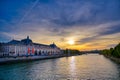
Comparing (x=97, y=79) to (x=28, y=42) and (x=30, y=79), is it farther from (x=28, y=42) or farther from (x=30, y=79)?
(x=28, y=42)

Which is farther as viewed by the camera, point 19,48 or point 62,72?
point 19,48

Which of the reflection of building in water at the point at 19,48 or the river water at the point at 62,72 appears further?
the reflection of building in water at the point at 19,48

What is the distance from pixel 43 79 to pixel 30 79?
233 centimetres

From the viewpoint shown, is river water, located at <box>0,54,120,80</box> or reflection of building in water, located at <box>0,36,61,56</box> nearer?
river water, located at <box>0,54,120,80</box>

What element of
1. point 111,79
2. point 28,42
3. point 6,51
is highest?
point 28,42

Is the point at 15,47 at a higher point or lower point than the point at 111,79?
higher

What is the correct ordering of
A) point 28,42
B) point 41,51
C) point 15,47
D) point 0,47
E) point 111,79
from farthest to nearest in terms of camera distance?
point 41,51, point 28,42, point 15,47, point 0,47, point 111,79

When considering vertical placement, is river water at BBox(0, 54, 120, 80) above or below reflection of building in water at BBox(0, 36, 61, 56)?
below

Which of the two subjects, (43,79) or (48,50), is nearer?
(43,79)

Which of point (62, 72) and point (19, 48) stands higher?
point (19, 48)

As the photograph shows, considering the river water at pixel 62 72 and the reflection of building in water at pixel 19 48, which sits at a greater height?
the reflection of building in water at pixel 19 48

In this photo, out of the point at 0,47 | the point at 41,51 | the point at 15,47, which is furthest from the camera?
the point at 41,51

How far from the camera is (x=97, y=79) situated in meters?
25.4

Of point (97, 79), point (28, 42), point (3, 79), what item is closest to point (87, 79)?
point (97, 79)
